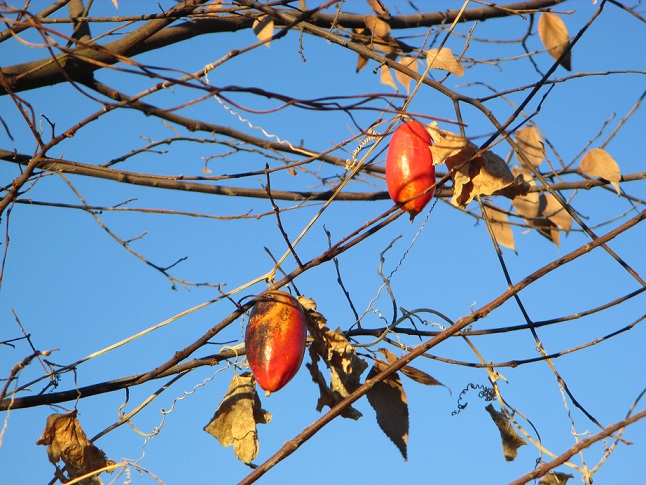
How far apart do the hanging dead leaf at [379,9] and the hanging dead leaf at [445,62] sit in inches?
22.8

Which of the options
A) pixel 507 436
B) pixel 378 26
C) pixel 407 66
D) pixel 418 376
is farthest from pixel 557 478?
pixel 378 26

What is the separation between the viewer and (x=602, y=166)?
1423 mm

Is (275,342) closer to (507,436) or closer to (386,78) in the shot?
(507,436)

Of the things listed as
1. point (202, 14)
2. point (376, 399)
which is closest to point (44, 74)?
point (202, 14)

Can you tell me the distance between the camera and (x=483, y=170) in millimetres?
1237

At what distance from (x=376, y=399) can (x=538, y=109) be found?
545 millimetres

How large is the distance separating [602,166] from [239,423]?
793 mm

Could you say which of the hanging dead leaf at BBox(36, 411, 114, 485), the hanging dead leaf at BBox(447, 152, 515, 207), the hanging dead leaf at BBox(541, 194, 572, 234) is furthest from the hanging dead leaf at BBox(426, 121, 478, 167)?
the hanging dead leaf at BBox(36, 411, 114, 485)

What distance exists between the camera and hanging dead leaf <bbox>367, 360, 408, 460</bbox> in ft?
4.23

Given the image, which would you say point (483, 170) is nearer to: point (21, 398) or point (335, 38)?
point (335, 38)

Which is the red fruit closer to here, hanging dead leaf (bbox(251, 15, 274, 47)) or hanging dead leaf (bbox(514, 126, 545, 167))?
hanging dead leaf (bbox(251, 15, 274, 47))

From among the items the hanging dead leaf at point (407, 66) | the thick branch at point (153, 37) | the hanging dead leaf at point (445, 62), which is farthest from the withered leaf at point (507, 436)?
the thick branch at point (153, 37)

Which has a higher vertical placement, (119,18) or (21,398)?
(119,18)

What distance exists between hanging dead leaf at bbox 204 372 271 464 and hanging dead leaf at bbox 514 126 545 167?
2.80ft
